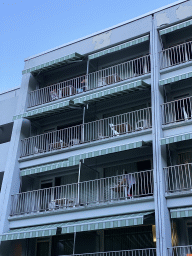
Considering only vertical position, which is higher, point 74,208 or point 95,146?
point 95,146

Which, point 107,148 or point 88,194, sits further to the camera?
point 88,194

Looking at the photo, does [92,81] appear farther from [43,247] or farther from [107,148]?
[43,247]

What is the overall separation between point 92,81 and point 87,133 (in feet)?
9.78

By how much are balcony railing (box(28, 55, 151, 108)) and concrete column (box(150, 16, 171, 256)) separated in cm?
76

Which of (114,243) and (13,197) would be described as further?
(13,197)

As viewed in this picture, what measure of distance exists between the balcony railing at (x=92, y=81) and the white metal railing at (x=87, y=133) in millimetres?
1884

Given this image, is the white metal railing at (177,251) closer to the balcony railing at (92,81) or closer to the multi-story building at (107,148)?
the multi-story building at (107,148)

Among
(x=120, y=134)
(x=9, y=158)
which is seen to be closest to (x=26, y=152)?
(x=9, y=158)

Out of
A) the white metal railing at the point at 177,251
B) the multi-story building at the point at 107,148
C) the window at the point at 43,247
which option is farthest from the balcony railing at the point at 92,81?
the white metal railing at the point at 177,251

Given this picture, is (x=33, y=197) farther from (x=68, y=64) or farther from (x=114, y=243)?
(x=68, y=64)

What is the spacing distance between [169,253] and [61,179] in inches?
300

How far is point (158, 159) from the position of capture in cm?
1510

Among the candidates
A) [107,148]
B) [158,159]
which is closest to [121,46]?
[107,148]

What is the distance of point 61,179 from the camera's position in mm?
19234
